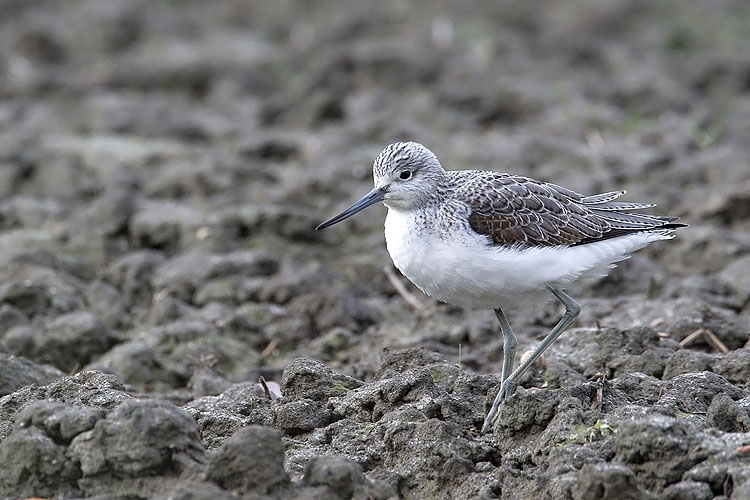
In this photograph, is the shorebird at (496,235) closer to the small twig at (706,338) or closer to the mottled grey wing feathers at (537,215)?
the mottled grey wing feathers at (537,215)

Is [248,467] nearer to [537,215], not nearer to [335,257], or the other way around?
[537,215]

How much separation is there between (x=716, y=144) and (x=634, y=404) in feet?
25.0

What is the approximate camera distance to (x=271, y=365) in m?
8.41

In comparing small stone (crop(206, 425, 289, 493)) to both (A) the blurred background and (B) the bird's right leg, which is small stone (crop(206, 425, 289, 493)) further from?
(A) the blurred background

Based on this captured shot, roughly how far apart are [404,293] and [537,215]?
104 inches

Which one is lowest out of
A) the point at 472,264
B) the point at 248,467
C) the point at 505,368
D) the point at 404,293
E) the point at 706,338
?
the point at 404,293

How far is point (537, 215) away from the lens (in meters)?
6.93

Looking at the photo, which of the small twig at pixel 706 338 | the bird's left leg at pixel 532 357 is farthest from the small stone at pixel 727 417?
the small twig at pixel 706 338

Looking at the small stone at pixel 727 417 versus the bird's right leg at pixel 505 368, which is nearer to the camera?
the small stone at pixel 727 417

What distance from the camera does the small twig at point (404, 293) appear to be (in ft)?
30.2

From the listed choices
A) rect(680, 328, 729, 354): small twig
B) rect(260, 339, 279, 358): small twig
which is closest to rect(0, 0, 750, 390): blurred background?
rect(260, 339, 279, 358): small twig

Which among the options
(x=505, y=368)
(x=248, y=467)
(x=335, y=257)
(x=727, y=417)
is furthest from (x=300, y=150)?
(x=248, y=467)

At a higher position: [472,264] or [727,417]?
[472,264]

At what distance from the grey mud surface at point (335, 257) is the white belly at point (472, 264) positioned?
0.49 metres
